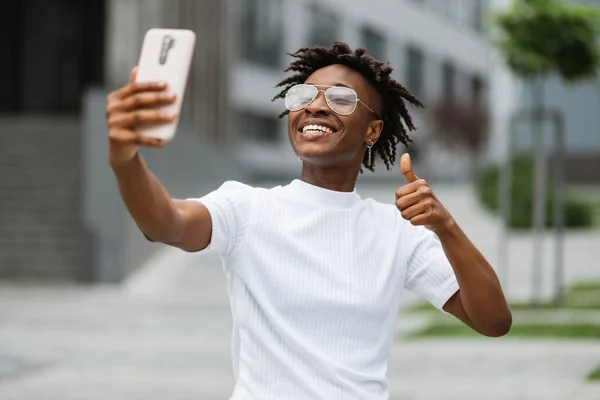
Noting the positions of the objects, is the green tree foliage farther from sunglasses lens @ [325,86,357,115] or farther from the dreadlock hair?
sunglasses lens @ [325,86,357,115]

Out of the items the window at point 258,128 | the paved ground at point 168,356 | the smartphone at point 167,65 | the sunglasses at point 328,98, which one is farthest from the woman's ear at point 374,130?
the window at point 258,128

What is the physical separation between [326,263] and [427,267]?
32 centimetres

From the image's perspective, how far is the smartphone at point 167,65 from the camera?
235cm

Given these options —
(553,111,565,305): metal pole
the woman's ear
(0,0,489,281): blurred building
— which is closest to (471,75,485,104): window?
(0,0,489,281): blurred building

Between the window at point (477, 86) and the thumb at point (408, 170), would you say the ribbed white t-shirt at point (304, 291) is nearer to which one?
the thumb at point (408, 170)

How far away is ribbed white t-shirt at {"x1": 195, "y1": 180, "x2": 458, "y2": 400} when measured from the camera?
9.82 ft

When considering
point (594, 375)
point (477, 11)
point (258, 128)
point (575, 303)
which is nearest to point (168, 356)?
point (594, 375)

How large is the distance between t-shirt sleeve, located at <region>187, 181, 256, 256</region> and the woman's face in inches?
7.0

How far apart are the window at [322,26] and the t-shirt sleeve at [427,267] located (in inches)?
2132

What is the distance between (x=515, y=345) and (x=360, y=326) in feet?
24.7

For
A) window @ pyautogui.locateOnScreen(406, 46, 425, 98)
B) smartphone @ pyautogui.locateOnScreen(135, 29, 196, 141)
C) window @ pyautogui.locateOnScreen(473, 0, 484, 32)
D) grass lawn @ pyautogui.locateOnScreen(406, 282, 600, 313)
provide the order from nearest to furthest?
smartphone @ pyautogui.locateOnScreen(135, 29, 196, 141) → grass lawn @ pyautogui.locateOnScreen(406, 282, 600, 313) → window @ pyautogui.locateOnScreen(406, 46, 425, 98) → window @ pyautogui.locateOnScreen(473, 0, 484, 32)

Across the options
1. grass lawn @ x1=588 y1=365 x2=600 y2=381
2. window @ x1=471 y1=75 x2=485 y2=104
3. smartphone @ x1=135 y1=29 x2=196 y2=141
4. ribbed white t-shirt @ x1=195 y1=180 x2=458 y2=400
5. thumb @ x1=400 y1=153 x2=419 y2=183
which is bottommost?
window @ x1=471 y1=75 x2=485 y2=104

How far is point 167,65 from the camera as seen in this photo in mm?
2439

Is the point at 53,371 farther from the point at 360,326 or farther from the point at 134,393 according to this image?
the point at 360,326
